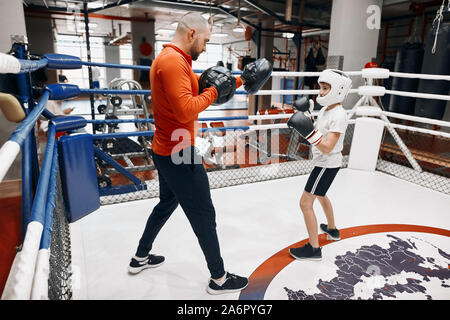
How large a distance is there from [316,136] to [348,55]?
2761 mm

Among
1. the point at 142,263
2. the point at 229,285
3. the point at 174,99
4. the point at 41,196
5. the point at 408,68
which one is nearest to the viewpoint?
the point at 41,196

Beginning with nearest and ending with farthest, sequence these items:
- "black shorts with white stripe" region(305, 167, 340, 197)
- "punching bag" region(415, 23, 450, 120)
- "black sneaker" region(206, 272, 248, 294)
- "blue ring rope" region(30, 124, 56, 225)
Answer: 1. "blue ring rope" region(30, 124, 56, 225)
2. "black sneaker" region(206, 272, 248, 294)
3. "black shorts with white stripe" region(305, 167, 340, 197)
4. "punching bag" region(415, 23, 450, 120)

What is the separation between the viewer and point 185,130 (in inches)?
54.0

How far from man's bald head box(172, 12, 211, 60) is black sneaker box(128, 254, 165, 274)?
114 cm

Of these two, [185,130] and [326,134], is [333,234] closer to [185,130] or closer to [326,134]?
[326,134]

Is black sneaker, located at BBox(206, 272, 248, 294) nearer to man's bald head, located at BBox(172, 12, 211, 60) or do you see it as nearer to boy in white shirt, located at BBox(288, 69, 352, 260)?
boy in white shirt, located at BBox(288, 69, 352, 260)

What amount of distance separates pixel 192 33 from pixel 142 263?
4.05 feet

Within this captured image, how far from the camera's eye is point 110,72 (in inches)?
676

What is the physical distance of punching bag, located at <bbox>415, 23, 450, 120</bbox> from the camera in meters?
4.20

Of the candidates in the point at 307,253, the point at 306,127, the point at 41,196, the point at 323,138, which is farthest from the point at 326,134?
A: the point at 41,196

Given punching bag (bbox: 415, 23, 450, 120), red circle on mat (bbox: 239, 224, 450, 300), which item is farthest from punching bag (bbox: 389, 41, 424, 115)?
red circle on mat (bbox: 239, 224, 450, 300)
